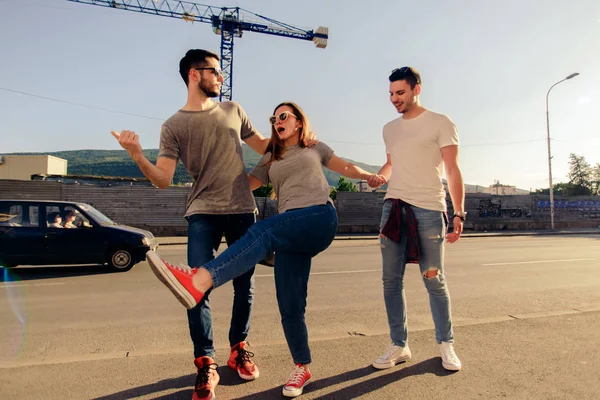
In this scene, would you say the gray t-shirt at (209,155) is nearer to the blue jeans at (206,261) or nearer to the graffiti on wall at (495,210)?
the blue jeans at (206,261)

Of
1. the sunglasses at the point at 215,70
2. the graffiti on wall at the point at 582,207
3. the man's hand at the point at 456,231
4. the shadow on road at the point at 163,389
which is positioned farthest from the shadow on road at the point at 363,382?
the graffiti on wall at the point at 582,207

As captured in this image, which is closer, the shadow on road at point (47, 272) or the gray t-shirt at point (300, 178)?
the gray t-shirt at point (300, 178)

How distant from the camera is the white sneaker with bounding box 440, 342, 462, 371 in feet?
9.16

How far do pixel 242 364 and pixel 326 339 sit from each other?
0.95 metres

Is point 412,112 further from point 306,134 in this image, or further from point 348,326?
point 348,326

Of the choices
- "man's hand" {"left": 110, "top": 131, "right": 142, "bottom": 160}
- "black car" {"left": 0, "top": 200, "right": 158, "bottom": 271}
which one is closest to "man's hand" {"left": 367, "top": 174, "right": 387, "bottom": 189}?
"man's hand" {"left": 110, "top": 131, "right": 142, "bottom": 160}

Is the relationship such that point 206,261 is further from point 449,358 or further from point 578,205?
point 578,205

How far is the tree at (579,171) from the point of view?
2448 inches

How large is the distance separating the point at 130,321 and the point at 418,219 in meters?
3.43

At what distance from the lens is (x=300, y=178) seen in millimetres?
2619

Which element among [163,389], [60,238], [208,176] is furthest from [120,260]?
[208,176]

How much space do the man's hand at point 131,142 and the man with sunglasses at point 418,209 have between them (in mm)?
1722

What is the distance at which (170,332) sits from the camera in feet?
13.6

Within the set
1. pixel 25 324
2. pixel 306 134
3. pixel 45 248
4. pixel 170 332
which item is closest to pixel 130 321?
pixel 170 332
